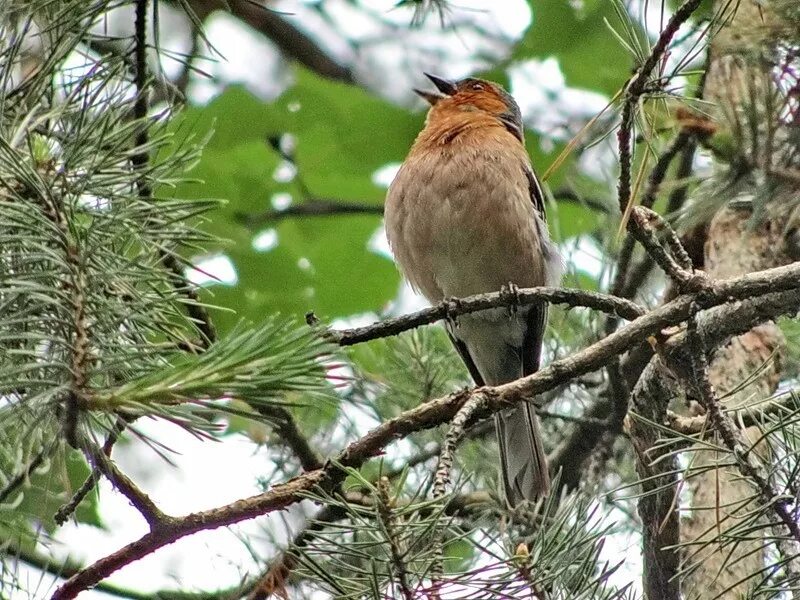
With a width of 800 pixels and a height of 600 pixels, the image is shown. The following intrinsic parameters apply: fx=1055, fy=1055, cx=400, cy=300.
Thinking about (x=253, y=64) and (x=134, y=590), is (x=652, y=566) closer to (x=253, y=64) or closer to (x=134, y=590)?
(x=134, y=590)

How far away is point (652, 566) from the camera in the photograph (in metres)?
2.74

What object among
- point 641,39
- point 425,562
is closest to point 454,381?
point 641,39

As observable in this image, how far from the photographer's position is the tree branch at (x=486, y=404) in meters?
2.07

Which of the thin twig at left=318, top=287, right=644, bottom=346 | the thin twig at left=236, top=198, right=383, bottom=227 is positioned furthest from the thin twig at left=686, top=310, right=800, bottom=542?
the thin twig at left=236, top=198, right=383, bottom=227

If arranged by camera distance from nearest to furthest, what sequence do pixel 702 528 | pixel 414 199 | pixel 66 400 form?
pixel 66 400 < pixel 702 528 < pixel 414 199

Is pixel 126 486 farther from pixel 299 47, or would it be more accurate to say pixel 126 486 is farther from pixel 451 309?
pixel 299 47

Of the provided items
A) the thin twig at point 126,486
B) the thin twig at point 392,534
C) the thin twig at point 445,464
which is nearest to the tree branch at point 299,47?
the thin twig at point 445,464

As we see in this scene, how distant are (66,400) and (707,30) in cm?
155

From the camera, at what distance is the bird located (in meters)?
4.82

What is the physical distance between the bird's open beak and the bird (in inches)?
27.2

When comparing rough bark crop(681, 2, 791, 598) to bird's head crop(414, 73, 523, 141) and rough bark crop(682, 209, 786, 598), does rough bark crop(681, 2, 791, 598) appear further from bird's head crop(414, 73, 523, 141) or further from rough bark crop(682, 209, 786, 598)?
bird's head crop(414, 73, 523, 141)

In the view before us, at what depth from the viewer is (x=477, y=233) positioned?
4.83m

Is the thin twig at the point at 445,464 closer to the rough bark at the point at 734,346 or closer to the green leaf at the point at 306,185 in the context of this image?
the rough bark at the point at 734,346

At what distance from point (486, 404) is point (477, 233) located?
258 centimetres
